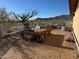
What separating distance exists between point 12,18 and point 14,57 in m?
22.5

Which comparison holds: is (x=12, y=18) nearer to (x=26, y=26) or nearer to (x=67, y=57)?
(x=26, y=26)

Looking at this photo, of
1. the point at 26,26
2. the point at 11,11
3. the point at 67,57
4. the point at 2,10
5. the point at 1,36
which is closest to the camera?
the point at 67,57

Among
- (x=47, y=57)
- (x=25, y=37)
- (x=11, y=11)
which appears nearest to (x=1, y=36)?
(x=25, y=37)

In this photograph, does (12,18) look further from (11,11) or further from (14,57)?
(14,57)

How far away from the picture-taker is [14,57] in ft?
19.6

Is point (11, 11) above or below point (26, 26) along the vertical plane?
above

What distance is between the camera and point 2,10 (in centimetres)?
2469

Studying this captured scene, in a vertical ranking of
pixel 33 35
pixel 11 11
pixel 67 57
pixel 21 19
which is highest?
pixel 11 11

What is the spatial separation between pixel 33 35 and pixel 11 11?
17.5 metres

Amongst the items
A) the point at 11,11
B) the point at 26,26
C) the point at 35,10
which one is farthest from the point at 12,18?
the point at 26,26

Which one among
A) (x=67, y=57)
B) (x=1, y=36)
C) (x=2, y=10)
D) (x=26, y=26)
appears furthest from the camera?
(x=2, y=10)

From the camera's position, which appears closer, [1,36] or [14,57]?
[14,57]

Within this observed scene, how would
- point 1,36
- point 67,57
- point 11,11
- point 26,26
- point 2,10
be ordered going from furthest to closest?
point 11,11 < point 2,10 < point 26,26 < point 1,36 < point 67,57

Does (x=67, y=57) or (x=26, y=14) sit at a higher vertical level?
(x=26, y=14)
